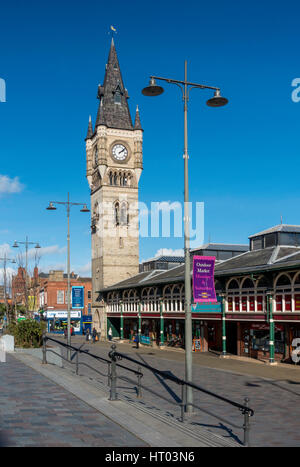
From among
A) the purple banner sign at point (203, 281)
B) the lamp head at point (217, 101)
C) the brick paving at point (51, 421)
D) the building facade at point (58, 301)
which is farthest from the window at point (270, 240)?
the building facade at point (58, 301)

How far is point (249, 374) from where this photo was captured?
27.1 meters

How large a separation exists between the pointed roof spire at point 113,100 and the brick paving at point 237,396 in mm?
52465

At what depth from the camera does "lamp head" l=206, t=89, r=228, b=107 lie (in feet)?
55.5

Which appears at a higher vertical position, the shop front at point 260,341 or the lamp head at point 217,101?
the lamp head at point 217,101

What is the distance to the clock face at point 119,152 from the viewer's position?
7888 centimetres

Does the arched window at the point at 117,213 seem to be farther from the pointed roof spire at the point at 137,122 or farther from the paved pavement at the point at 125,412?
the paved pavement at the point at 125,412

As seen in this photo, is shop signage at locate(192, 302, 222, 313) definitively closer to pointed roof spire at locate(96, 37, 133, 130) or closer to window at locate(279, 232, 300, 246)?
window at locate(279, 232, 300, 246)

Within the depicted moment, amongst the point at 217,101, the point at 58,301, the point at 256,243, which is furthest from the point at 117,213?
the point at 217,101

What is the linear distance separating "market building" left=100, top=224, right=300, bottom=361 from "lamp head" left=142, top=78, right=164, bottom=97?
15.8m

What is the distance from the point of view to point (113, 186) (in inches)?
3024

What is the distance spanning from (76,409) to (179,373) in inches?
558

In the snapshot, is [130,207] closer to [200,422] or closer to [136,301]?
[136,301]

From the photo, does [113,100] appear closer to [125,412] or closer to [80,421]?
[125,412]
